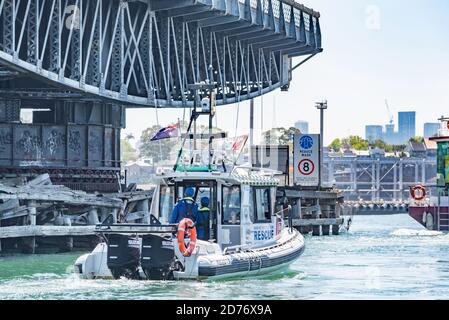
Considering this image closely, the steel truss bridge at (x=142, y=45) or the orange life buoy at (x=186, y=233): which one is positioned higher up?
the steel truss bridge at (x=142, y=45)

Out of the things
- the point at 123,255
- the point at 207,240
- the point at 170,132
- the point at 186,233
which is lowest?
the point at 123,255

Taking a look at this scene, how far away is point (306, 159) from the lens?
84125mm

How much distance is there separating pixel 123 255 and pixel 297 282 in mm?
6139

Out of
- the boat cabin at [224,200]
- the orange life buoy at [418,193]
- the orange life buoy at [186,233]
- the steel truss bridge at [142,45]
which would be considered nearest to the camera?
the orange life buoy at [186,233]

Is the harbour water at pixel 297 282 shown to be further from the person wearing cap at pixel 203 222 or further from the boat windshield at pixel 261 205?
→ the person wearing cap at pixel 203 222

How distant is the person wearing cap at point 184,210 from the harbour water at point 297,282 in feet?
7.55

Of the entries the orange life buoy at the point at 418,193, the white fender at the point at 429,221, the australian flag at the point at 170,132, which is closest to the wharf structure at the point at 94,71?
the australian flag at the point at 170,132

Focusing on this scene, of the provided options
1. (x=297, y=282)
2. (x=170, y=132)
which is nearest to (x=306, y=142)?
(x=170, y=132)

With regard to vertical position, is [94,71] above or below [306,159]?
above

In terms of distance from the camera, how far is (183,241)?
3447 centimetres

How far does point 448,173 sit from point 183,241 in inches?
1995

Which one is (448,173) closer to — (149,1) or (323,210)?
(323,210)

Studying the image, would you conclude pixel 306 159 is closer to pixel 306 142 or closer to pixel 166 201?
pixel 306 142

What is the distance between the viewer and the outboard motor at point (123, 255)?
114ft
